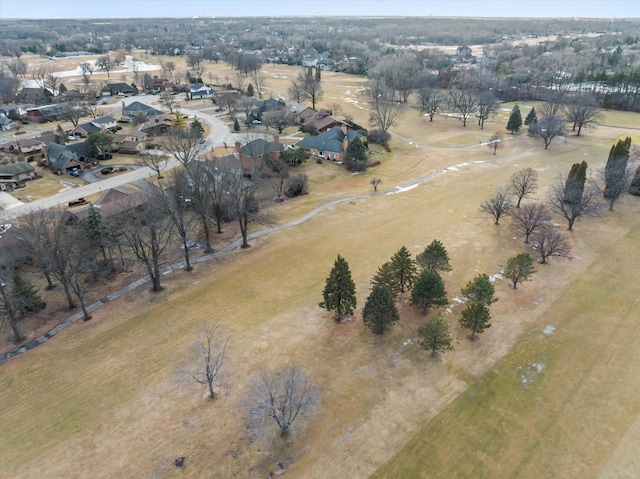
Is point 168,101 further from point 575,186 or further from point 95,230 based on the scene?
point 575,186

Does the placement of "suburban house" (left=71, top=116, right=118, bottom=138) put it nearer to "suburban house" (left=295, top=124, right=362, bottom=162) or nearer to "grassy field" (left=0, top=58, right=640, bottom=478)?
"suburban house" (left=295, top=124, right=362, bottom=162)

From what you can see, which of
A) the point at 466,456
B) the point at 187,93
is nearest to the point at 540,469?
the point at 466,456

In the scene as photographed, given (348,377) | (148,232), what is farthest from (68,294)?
(348,377)

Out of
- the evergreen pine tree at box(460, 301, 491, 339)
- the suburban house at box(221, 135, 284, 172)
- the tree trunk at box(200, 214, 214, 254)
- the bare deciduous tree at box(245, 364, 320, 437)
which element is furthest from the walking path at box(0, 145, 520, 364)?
the evergreen pine tree at box(460, 301, 491, 339)

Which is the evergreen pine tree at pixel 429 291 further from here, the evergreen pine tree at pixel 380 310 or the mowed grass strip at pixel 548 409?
the mowed grass strip at pixel 548 409

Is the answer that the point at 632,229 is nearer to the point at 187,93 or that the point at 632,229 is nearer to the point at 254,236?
the point at 254,236

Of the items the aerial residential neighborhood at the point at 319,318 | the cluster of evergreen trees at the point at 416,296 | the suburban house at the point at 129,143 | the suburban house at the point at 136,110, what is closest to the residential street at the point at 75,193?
the aerial residential neighborhood at the point at 319,318
